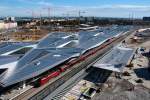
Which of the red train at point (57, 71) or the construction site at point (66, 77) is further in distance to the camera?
the red train at point (57, 71)

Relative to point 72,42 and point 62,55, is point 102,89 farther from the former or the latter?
point 72,42

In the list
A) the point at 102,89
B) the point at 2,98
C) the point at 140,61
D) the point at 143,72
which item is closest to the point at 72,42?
the point at 140,61

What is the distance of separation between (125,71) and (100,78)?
330 inches

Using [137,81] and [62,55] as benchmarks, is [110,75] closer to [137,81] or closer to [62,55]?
[137,81]

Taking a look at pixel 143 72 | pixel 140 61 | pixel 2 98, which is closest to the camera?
pixel 2 98

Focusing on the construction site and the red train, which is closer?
the construction site

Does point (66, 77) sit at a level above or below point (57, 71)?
below

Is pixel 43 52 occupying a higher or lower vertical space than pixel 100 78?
higher

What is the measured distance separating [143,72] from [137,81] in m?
7.51

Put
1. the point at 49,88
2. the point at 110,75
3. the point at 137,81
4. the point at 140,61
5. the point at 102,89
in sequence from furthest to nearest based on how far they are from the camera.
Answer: the point at 140,61
the point at 110,75
the point at 137,81
the point at 102,89
the point at 49,88

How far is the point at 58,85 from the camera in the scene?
125ft

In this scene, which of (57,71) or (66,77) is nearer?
(66,77)

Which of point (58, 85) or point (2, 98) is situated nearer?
point (2, 98)

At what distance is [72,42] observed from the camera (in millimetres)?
69000
